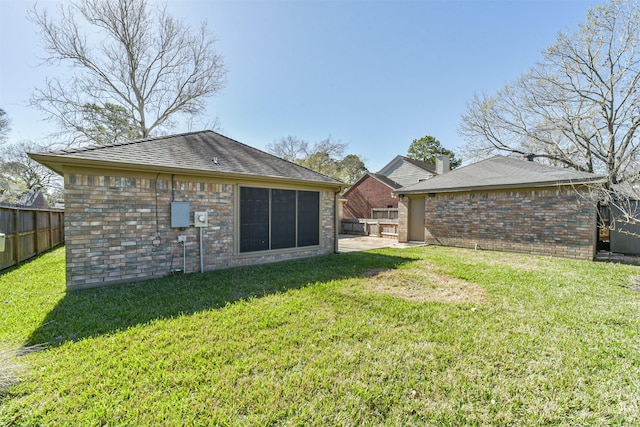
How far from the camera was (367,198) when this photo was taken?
1941 cm

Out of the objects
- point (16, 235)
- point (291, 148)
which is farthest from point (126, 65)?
point (291, 148)

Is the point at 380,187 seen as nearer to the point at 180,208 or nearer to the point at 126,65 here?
the point at 180,208

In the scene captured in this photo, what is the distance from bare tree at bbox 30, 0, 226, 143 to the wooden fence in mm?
7290

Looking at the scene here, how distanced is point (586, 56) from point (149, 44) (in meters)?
20.4

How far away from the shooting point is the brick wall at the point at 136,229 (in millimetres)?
4785

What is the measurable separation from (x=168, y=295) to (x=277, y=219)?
3262 millimetres

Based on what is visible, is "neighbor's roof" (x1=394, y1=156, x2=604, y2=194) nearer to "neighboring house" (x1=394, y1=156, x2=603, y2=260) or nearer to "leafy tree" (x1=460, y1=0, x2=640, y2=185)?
"neighboring house" (x1=394, y1=156, x2=603, y2=260)

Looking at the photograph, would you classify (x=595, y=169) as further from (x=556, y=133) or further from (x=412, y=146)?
(x=412, y=146)

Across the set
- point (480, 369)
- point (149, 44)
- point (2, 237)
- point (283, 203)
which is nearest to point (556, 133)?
point (283, 203)

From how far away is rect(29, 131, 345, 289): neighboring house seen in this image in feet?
15.9

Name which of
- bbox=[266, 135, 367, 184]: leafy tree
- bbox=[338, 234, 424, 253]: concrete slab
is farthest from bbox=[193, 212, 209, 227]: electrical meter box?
bbox=[266, 135, 367, 184]: leafy tree

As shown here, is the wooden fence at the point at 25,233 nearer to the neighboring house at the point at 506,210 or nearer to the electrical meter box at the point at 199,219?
the electrical meter box at the point at 199,219

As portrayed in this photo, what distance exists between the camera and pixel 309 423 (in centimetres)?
188

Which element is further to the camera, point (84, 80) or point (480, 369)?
point (84, 80)
